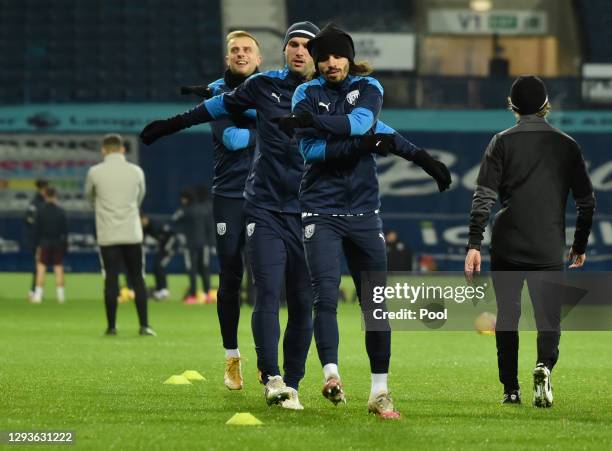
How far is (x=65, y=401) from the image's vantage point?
306 inches

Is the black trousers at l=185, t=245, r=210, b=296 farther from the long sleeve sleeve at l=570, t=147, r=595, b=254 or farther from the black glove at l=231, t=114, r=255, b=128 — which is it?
the long sleeve sleeve at l=570, t=147, r=595, b=254

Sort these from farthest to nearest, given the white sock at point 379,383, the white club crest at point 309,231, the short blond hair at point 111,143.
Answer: the short blond hair at point 111,143 → the white club crest at point 309,231 → the white sock at point 379,383

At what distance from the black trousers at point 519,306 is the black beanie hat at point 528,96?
813mm

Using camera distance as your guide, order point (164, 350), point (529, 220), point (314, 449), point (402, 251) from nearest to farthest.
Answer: point (314, 449)
point (529, 220)
point (164, 350)
point (402, 251)

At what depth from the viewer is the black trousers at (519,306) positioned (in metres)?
7.50

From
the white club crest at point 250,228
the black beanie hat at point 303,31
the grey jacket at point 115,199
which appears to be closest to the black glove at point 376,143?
the black beanie hat at point 303,31

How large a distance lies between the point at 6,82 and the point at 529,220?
22.4 meters

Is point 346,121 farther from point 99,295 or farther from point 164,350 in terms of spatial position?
point 99,295

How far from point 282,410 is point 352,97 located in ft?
5.40

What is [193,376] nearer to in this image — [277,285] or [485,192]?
[277,285]

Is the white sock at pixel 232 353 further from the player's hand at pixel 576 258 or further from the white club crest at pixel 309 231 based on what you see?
the player's hand at pixel 576 258

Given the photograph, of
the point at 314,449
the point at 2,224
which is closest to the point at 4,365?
the point at 314,449

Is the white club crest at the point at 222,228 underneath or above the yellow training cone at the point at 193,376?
above

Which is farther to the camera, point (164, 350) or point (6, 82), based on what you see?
point (6, 82)
